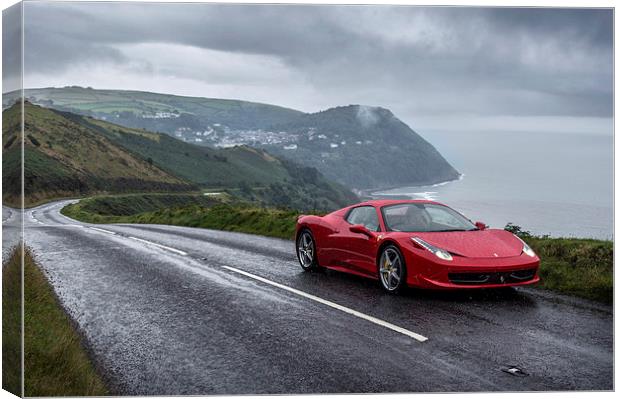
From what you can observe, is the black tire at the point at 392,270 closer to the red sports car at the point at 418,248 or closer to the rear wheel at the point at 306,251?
the red sports car at the point at 418,248

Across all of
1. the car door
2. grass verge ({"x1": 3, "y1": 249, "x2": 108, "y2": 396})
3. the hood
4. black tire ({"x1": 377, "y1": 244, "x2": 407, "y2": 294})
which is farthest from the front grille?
grass verge ({"x1": 3, "y1": 249, "x2": 108, "y2": 396})

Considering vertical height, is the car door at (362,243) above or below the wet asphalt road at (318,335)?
above

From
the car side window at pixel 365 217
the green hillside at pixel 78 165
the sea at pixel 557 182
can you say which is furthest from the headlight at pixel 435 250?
the green hillside at pixel 78 165

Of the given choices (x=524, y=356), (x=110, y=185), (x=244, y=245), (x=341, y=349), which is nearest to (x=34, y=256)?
(x=244, y=245)

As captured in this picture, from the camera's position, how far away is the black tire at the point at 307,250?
441 inches

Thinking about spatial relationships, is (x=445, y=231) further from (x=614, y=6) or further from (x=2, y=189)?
(x=2, y=189)

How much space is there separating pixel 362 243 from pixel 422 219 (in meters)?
0.94

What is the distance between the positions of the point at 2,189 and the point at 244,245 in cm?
992

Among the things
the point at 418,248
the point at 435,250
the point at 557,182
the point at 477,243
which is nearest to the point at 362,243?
the point at 418,248

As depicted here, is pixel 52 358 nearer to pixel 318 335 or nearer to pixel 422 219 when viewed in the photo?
pixel 318 335

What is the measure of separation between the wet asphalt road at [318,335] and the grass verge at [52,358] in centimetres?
16

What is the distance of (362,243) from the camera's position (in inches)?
383

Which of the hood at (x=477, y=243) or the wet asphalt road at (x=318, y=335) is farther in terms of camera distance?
the hood at (x=477, y=243)

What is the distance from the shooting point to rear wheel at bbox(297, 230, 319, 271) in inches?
442
